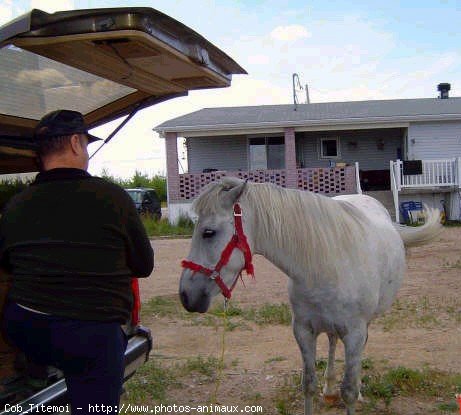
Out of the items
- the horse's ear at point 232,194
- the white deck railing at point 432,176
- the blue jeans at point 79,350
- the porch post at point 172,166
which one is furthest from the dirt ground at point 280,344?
the porch post at point 172,166

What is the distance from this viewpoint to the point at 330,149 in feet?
71.6

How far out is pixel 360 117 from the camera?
19.8m

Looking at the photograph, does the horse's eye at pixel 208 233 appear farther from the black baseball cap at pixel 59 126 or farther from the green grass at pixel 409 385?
the green grass at pixel 409 385

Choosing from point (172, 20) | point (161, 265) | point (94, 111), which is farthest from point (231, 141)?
point (172, 20)

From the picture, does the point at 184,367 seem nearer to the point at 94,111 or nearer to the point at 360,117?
the point at 94,111

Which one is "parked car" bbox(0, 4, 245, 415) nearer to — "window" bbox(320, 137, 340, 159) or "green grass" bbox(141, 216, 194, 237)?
"green grass" bbox(141, 216, 194, 237)

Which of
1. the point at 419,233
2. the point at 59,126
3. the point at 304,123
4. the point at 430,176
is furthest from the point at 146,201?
the point at 59,126

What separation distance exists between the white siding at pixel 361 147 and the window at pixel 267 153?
0.89 m

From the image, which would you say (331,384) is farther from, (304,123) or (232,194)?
(304,123)

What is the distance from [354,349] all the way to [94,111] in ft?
8.12

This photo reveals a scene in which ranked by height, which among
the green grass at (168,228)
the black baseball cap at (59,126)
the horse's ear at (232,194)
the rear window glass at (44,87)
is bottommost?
the green grass at (168,228)

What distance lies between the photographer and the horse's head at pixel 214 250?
3150mm

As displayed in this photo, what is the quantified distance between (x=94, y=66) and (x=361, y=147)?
19696 millimetres

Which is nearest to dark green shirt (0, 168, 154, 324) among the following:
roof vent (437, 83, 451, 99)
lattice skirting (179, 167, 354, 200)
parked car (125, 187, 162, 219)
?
lattice skirting (179, 167, 354, 200)
